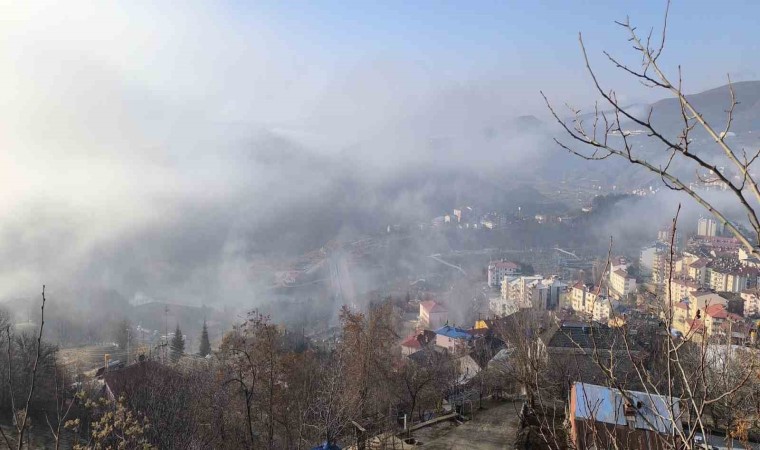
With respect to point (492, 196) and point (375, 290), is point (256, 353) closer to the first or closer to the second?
point (375, 290)

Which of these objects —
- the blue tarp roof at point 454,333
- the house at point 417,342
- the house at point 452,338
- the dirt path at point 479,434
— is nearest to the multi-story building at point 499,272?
the house at point 417,342

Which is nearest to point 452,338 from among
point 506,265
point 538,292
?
point 538,292

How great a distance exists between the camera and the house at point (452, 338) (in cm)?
1736

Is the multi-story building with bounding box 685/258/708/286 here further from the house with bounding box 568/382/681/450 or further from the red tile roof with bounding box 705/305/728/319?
the house with bounding box 568/382/681/450

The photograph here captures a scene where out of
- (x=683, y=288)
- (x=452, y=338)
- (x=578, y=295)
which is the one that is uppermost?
(x=683, y=288)

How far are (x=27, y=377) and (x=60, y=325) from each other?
24.2 m

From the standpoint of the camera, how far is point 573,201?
2466 inches

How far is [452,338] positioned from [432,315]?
904cm

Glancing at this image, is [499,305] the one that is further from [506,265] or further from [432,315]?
[506,265]

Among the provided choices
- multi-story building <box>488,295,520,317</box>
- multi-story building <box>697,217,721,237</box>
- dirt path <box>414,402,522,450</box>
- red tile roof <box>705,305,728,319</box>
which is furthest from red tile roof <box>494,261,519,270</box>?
dirt path <box>414,402,522,450</box>

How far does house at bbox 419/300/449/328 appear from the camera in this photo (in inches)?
1059

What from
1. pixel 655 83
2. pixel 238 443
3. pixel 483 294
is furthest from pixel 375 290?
pixel 655 83

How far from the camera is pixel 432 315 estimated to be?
27.5 metres

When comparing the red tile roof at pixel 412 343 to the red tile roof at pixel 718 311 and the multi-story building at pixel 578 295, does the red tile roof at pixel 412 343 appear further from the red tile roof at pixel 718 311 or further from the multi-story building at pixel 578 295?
the red tile roof at pixel 718 311
